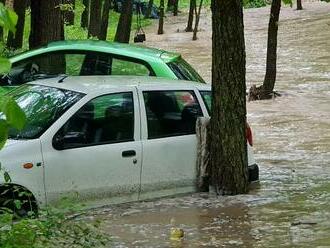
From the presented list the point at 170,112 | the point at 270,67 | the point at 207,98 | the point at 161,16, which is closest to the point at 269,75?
the point at 270,67

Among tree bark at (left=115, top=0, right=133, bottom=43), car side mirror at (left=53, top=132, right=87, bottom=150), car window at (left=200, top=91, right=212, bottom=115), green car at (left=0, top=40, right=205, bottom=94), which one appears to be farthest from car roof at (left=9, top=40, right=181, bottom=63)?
tree bark at (left=115, top=0, right=133, bottom=43)

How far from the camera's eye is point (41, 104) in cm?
795

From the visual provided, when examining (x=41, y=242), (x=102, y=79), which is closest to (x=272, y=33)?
(x=102, y=79)

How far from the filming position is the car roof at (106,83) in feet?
26.8

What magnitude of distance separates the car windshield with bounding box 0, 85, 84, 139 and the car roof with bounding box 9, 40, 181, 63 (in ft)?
9.73

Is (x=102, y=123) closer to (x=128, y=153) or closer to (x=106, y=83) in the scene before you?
(x=128, y=153)

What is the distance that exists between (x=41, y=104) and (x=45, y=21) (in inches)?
277

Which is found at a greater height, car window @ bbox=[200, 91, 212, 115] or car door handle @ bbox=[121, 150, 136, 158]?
car window @ bbox=[200, 91, 212, 115]

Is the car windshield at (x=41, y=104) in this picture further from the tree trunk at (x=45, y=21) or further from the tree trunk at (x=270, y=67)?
the tree trunk at (x=270, y=67)

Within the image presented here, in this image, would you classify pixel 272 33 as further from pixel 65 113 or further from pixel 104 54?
pixel 65 113

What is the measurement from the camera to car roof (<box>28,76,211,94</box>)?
8.16 meters

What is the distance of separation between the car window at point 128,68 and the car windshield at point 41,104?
9.15ft

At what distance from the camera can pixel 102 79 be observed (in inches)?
347

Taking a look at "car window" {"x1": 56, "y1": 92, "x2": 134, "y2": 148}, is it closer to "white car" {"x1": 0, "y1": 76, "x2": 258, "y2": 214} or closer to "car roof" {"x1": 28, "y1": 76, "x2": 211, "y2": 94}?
"white car" {"x1": 0, "y1": 76, "x2": 258, "y2": 214}
